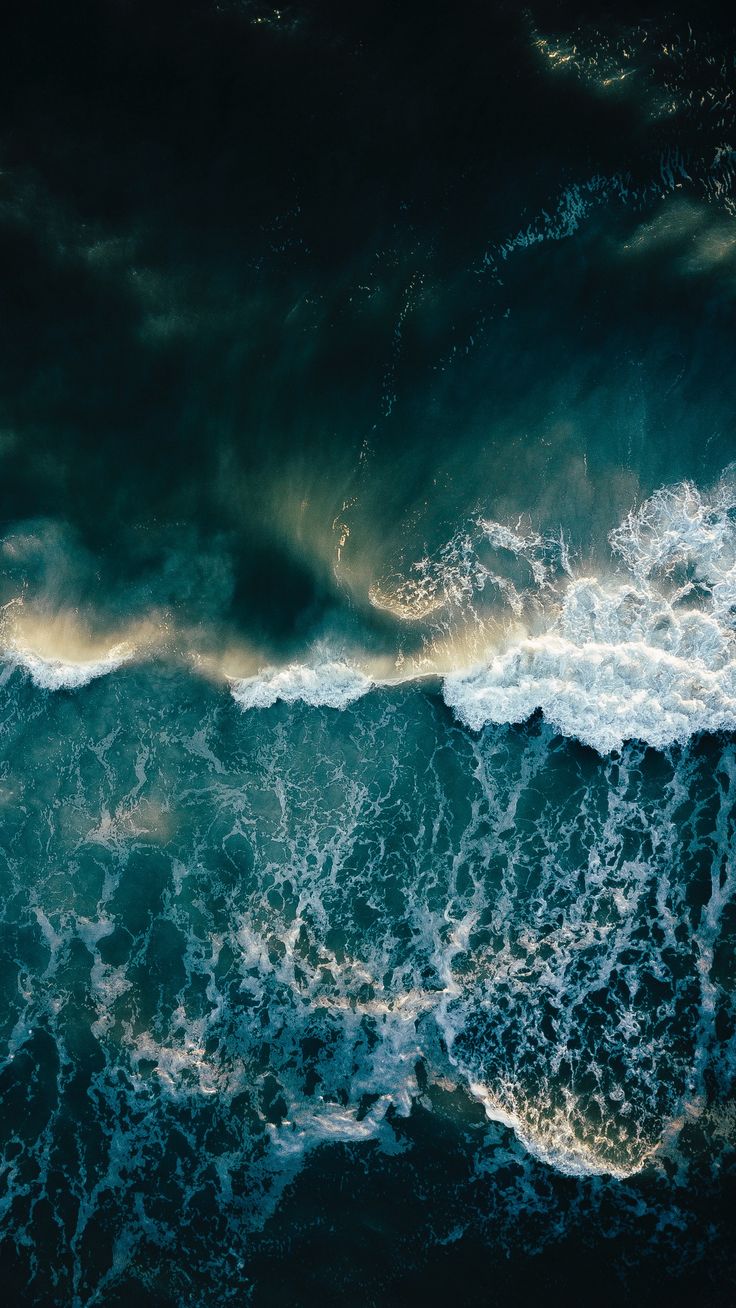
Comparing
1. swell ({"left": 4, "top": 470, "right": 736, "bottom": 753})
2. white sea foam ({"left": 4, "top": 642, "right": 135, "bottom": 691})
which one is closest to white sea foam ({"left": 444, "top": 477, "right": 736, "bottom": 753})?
swell ({"left": 4, "top": 470, "right": 736, "bottom": 753})

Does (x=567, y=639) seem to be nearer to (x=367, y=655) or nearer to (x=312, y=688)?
(x=367, y=655)

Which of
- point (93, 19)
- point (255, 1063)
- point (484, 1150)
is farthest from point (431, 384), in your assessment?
point (484, 1150)

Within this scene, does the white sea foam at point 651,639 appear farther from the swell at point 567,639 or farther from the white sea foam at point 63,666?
the white sea foam at point 63,666

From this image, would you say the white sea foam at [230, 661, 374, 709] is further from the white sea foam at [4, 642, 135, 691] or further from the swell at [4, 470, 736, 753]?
the white sea foam at [4, 642, 135, 691]

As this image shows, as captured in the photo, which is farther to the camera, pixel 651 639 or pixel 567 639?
pixel 567 639

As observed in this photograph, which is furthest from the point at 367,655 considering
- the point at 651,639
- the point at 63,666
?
the point at 63,666

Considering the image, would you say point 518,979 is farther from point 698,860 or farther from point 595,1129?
point 698,860
